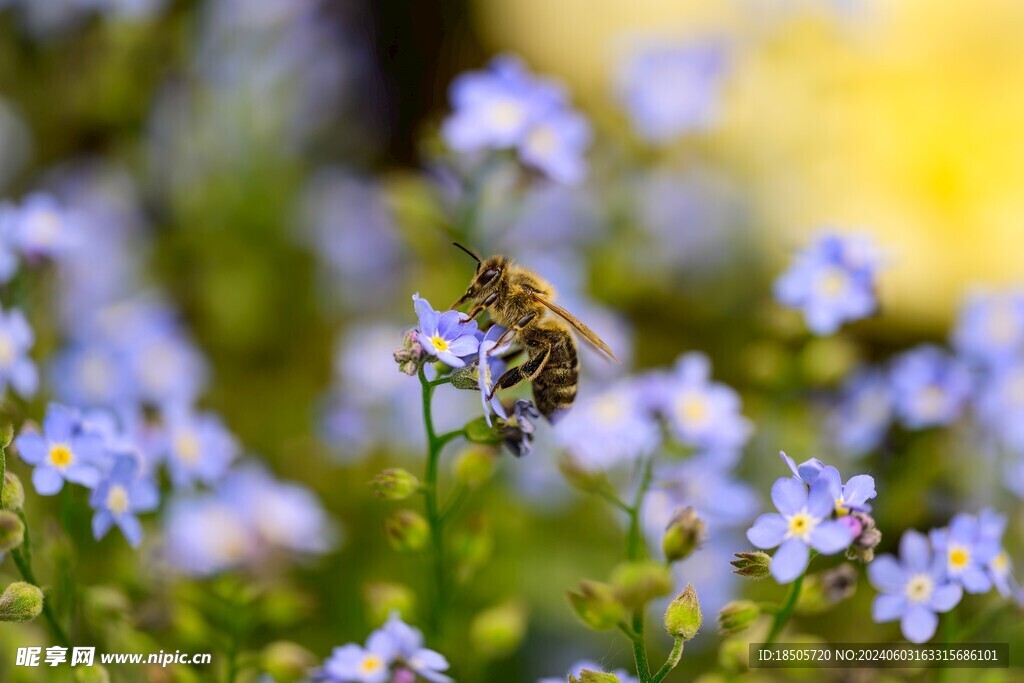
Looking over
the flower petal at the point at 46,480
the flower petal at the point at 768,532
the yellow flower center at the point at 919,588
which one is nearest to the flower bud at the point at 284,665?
the flower petal at the point at 46,480

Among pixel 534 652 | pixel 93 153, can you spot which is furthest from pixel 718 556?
pixel 93 153

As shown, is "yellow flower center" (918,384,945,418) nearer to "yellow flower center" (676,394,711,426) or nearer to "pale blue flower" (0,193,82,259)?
"yellow flower center" (676,394,711,426)

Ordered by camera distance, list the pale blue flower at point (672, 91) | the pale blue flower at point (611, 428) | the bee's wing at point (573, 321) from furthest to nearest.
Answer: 1. the pale blue flower at point (672, 91)
2. the pale blue flower at point (611, 428)
3. the bee's wing at point (573, 321)

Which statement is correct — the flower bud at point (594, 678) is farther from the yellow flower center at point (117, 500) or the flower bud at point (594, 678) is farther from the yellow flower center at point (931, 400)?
the yellow flower center at point (931, 400)

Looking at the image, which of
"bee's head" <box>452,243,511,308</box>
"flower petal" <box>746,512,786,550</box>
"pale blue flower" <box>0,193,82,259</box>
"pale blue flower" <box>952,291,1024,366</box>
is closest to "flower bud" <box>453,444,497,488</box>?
"bee's head" <box>452,243,511,308</box>

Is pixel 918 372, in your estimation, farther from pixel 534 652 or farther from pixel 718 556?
pixel 534 652
